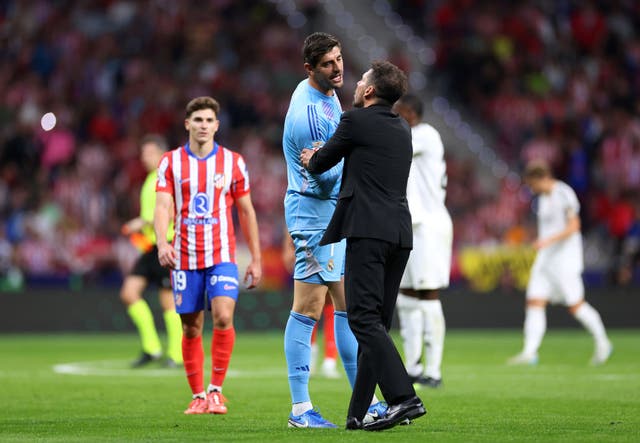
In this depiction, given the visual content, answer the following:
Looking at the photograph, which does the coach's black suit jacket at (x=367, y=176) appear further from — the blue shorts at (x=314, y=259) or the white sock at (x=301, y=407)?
the white sock at (x=301, y=407)

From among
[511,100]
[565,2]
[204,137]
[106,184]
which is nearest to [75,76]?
[106,184]

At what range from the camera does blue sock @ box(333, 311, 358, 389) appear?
7636 millimetres

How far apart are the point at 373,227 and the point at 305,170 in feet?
2.40

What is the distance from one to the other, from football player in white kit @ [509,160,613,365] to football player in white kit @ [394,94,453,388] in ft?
11.4

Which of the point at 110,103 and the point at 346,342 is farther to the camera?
the point at 110,103

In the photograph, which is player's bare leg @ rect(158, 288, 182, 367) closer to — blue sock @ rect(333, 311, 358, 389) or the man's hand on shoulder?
blue sock @ rect(333, 311, 358, 389)

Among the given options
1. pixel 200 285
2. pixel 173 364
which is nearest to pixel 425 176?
pixel 200 285

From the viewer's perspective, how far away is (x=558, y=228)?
14.5 meters

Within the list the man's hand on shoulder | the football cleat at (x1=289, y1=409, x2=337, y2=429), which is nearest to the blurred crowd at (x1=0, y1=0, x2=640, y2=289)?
the football cleat at (x1=289, y1=409, x2=337, y2=429)

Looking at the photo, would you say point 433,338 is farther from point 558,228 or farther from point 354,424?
point 558,228

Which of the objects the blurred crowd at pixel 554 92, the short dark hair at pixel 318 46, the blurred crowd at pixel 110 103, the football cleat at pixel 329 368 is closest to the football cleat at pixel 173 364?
the football cleat at pixel 329 368

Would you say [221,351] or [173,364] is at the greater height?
[221,351]

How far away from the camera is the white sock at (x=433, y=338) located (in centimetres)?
1055

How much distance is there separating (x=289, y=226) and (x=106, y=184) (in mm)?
13250
